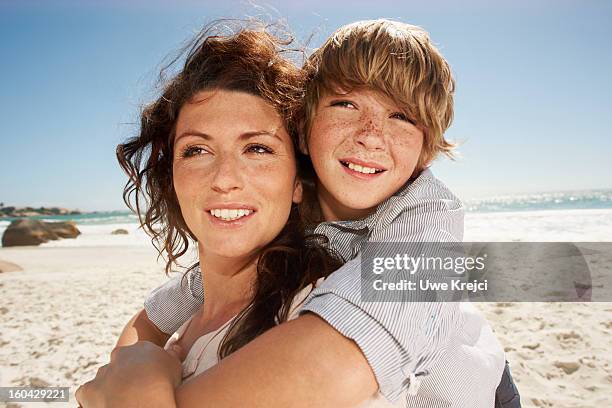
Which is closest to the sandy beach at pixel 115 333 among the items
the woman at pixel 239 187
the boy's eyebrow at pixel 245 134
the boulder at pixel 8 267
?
the boulder at pixel 8 267

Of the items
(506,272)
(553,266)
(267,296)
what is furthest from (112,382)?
(553,266)

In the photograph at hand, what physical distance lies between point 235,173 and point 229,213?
164 millimetres

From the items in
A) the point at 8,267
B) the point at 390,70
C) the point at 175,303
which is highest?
the point at 390,70

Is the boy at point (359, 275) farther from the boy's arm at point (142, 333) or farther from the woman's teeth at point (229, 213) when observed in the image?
the woman's teeth at point (229, 213)

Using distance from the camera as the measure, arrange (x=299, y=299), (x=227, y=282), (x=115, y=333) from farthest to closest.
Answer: (x=115, y=333) < (x=227, y=282) < (x=299, y=299)

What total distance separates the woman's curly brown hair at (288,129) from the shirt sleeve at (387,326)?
343mm

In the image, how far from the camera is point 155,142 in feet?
8.23

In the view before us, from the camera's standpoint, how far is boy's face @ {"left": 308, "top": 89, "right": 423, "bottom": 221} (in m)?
2.24

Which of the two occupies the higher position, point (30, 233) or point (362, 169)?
point (362, 169)

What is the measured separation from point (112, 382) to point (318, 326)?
26.4 inches

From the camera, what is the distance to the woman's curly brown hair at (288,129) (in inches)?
70.1

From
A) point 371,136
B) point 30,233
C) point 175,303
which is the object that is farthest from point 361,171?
point 30,233

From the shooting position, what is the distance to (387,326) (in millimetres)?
1331

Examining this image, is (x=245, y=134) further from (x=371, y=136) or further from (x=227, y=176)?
(x=371, y=136)
